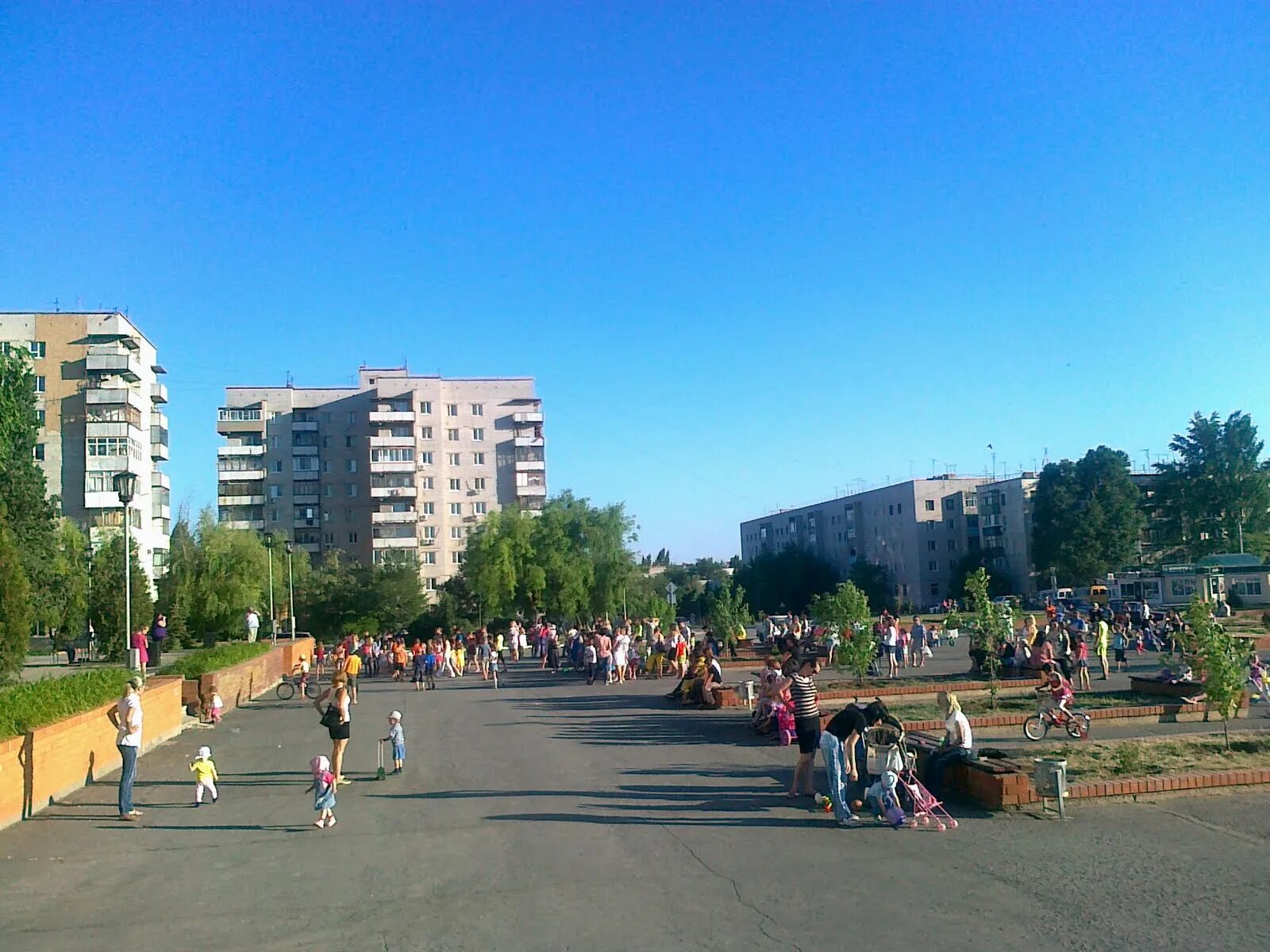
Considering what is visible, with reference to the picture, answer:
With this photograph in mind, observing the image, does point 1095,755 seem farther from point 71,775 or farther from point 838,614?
point 71,775

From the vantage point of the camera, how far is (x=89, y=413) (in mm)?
63125

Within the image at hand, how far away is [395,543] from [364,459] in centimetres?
858

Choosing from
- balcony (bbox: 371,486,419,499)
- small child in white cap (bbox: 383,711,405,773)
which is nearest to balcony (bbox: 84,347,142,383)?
→ balcony (bbox: 371,486,419,499)

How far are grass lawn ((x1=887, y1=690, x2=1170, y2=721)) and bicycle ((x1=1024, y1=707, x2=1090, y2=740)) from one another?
1509 millimetres

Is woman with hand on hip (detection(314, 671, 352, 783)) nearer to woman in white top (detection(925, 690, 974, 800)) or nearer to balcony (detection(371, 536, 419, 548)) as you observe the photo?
woman in white top (detection(925, 690, 974, 800))

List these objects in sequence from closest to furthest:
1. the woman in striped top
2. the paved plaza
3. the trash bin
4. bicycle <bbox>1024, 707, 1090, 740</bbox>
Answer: the paved plaza, the trash bin, the woman in striped top, bicycle <bbox>1024, 707, 1090, 740</bbox>

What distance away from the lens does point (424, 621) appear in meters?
59.3

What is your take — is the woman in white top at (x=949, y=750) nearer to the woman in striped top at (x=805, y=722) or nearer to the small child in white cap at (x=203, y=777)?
the woman in striped top at (x=805, y=722)

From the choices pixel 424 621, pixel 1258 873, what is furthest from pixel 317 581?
pixel 1258 873

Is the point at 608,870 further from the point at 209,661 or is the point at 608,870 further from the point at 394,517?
the point at 394,517

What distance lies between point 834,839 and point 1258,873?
3.39 meters

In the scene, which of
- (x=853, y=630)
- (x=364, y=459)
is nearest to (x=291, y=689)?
(x=853, y=630)

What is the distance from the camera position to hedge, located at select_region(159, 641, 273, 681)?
21797 millimetres

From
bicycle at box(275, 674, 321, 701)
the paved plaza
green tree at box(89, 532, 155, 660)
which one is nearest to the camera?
the paved plaza
